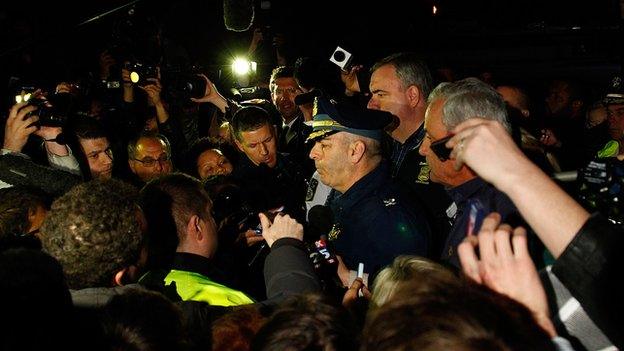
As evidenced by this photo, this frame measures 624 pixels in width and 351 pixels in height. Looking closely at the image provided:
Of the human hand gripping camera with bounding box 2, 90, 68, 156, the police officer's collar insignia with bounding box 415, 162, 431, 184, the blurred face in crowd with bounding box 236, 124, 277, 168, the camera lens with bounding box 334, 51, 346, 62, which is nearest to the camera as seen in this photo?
the police officer's collar insignia with bounding box 415, 162, 431, 184

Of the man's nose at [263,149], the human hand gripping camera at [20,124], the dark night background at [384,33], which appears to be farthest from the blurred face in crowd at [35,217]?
the dark night background at [384,33]

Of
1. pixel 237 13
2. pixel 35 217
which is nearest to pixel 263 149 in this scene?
pixel 35 217

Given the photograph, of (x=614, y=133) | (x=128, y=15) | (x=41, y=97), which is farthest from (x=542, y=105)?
(x=41, y=97)

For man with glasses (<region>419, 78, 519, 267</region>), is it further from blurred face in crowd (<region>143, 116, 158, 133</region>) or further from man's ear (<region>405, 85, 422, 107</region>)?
blurred face in crowd (<region>143, 116, 158, 133</region>)

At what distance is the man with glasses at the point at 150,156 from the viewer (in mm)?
4930

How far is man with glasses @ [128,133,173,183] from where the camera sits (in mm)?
4930

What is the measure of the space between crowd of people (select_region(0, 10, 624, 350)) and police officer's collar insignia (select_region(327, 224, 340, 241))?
0.01 metres

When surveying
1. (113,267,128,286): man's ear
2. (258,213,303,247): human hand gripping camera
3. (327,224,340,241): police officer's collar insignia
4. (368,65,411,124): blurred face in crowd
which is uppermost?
(368,65,411,124): blurred face in crowd

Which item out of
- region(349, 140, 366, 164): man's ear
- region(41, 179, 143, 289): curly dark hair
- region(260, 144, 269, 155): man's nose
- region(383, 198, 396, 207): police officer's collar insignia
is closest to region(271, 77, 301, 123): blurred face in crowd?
region(260, 144, 269, 155): man's nose

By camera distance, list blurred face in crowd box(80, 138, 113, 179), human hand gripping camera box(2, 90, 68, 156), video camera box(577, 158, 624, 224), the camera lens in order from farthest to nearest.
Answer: the camera lens
blurred face in crowd box(80, 138, 113, 179)
human hand gripping camera box(2, 90, 68, 156)
video camera box(577, 158, 624, 224)

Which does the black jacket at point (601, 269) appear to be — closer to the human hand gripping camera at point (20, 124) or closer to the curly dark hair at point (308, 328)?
the curly dark hair at point (308, 328)

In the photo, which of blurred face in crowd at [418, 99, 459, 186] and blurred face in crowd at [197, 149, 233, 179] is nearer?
blurred face in crowd at [418, 99, 459, 186]

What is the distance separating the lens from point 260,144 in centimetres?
476

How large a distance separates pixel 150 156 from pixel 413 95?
8.33ft
